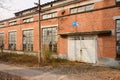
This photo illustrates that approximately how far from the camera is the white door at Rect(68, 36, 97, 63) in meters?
16.7

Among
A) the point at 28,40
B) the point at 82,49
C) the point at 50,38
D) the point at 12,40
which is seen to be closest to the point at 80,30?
the point at 82,49

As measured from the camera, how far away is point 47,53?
58.1 feet

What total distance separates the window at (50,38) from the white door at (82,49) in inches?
103

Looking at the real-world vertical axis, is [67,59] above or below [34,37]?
below

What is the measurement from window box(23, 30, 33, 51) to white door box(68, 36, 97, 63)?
754cm

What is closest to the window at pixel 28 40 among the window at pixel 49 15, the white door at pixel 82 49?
the window at pixel 49 15

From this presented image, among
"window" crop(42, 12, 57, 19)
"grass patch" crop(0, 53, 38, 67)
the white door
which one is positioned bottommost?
"grass patch" crop(0, 53, 38, 67)

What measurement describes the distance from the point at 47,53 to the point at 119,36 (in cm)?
648

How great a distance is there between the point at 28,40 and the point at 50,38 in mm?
4994

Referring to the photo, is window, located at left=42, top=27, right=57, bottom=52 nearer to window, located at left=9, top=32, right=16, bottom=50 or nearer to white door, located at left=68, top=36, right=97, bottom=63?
white door, located at left=68, top=36, right=97, bottom=63

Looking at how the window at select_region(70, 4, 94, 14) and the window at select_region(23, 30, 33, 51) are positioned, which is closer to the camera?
the window at select_region(70, 4, 94, 14)

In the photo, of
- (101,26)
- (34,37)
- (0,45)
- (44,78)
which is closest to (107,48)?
(101,26)

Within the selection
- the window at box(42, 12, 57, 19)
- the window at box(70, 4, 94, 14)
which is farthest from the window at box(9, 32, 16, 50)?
the window at box(70, 4, 94, 14)

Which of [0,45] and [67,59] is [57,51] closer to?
[67,59]
